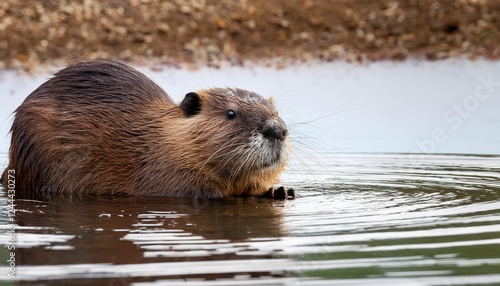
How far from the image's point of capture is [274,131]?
5.65 metres

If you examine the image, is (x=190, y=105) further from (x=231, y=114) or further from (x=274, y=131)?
(x=274, y=131)

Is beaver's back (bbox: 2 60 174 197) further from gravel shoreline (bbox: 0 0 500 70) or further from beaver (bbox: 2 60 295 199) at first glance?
gravel shoreline (bbox: 0 0 500 70)

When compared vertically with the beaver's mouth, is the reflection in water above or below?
below

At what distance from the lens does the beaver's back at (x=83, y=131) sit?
6.20 meters

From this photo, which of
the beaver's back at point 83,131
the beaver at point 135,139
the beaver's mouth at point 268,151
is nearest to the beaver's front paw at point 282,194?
the beaver at point 135,139

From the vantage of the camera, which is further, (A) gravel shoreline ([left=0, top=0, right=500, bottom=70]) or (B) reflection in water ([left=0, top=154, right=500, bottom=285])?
(A) gravel shoreline ([left=0, top=0, right=500, bottom=70])

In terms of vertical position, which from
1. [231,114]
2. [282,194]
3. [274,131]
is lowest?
[282,194]

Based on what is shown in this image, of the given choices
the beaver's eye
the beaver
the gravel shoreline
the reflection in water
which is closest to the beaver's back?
the beaver

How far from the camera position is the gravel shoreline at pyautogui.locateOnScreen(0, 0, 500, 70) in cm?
1284

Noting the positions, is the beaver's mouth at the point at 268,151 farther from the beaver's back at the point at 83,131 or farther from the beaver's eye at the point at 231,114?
the beaver's back at the point at 83,131

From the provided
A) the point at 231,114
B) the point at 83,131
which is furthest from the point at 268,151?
the point at 83,131

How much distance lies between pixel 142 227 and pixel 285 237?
77 cm

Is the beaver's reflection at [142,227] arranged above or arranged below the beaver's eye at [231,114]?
below

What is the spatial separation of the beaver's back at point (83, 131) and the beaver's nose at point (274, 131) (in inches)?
33.4
